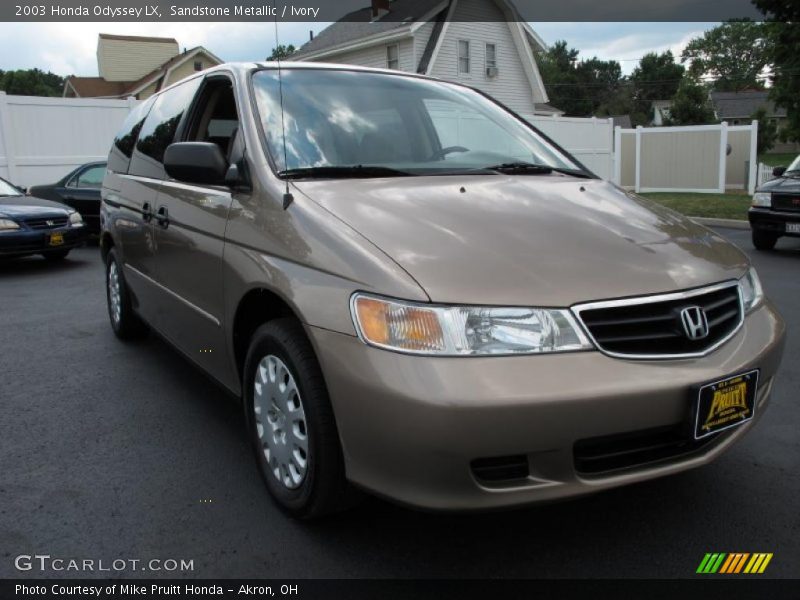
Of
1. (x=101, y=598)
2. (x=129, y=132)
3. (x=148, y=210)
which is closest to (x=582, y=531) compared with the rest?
(x=101, y=598)

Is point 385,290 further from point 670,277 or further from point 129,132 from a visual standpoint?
point 129,132

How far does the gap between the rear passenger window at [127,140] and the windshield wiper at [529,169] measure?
2693 mm

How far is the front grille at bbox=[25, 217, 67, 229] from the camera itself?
29.8 feet

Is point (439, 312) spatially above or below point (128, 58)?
below

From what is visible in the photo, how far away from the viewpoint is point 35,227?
9117mm

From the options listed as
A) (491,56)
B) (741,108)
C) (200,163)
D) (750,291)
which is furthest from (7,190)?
(741,108)

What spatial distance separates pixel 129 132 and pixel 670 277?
4015 millimetres

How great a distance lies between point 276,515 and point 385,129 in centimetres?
183

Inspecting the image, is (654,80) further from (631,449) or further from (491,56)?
(631,449)

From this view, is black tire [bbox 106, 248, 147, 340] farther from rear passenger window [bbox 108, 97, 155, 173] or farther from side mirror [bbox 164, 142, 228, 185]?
side mirror [bbox 164, 142, 228, 185]

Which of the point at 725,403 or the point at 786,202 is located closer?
the point at 725,403

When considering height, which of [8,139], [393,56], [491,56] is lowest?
[8,139]

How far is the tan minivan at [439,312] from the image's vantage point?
83.3 inches

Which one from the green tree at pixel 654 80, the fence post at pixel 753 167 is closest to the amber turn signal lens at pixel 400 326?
the fence post at pixel 753 167
